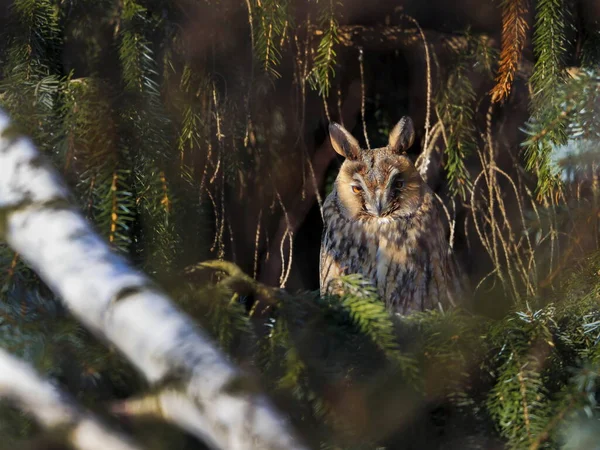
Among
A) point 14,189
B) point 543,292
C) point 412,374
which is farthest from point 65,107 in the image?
point 543,292

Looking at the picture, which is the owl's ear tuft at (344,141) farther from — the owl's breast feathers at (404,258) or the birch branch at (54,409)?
the birch branch at (54,409)

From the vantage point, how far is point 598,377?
35.4 inches

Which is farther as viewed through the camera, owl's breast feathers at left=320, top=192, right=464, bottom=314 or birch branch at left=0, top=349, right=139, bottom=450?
owl's breast feathers at left=320, top=192, right=464, bottom=314

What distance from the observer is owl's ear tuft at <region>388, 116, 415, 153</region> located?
72.4 inches

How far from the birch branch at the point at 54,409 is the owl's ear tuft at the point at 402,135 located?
1.29 metres

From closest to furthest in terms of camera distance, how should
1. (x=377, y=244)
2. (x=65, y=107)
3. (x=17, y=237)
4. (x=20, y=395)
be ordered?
(x=20, y=395) < (x=17, y=237) < (x=65, y=107) < (x=377, y=244)

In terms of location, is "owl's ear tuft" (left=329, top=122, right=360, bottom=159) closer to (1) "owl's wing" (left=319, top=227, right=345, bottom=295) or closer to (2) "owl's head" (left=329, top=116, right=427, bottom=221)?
(2) "owl's head" (left=329, top=116, right=427, bottom=221)

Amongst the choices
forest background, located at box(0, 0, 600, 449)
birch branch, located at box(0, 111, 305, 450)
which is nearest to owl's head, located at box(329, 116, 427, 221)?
forest background, located at box(0, 0, 600, 449)

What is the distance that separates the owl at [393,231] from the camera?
181 cm

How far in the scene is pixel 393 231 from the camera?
1849mm

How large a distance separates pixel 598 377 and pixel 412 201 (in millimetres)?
1015

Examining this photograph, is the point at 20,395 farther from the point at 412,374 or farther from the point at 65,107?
the point at 65,107

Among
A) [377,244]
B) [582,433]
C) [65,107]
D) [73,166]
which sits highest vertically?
[65,107]

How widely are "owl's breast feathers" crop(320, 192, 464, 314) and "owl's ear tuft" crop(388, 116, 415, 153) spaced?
0.16m
